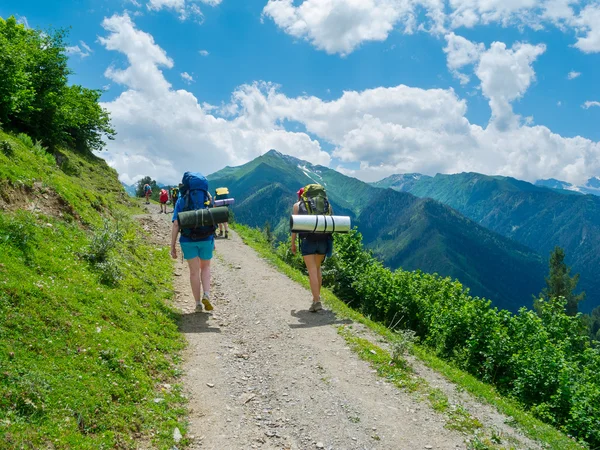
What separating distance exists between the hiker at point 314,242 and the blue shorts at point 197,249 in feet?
7.87

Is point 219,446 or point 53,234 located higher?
point 53,234

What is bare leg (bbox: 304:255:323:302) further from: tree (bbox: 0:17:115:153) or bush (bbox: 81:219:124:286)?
tree (bbox: 0:17:115:153)

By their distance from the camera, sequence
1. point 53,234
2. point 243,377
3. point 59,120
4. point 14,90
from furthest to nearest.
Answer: point 59,120, point 14,90, point 53,234, point 243,377

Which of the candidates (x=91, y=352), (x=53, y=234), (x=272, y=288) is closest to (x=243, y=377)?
(x=91, y=352)

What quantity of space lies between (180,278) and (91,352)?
8.30 meters

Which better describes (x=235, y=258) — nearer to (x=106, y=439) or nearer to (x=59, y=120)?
(x=106, y=439)

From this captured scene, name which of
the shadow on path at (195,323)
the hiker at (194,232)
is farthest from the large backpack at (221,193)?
the shadow on path at (195,323)

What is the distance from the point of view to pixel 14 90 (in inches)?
827

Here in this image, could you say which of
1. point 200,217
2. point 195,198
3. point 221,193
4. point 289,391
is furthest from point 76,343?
point 221,193

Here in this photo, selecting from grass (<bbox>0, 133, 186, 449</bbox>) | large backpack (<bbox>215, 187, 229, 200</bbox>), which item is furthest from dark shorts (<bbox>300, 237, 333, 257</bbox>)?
large backpack (<bbox>215, 187, 229, 200</bbox>)

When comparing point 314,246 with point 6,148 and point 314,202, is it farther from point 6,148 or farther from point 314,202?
point 6,148

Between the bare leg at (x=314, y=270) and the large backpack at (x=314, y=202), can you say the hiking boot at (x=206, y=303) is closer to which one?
the bare leg at (x=314, y=270)

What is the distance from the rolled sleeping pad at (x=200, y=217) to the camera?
9492 millimetres

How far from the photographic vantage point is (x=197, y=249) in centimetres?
1017
